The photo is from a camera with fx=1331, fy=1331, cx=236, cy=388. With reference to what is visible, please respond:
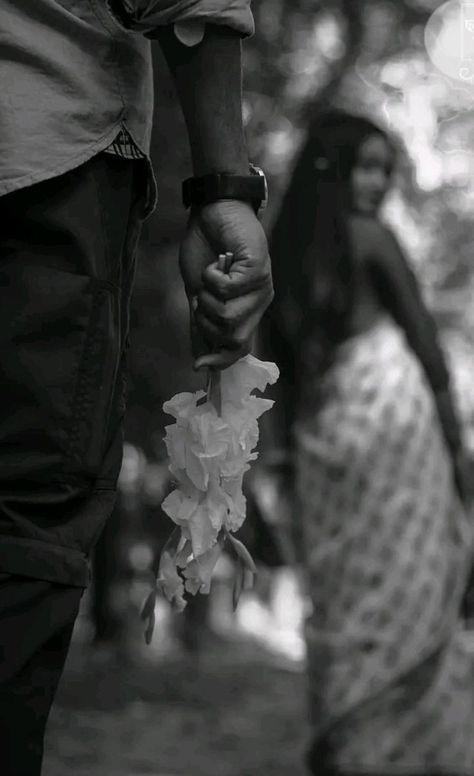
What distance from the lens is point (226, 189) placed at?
1.15 meters

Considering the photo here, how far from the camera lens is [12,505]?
1.02 meters

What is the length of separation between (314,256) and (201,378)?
1.38 feet

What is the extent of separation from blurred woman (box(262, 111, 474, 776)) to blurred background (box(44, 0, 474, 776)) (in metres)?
0.08

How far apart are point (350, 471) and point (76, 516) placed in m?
2.12

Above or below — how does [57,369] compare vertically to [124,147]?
below

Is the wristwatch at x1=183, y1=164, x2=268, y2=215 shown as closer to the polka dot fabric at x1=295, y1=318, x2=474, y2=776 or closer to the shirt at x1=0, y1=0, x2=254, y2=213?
the shirt at x1=0, y1=0, x2=254, y2=213

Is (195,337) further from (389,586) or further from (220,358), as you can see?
(389,586)

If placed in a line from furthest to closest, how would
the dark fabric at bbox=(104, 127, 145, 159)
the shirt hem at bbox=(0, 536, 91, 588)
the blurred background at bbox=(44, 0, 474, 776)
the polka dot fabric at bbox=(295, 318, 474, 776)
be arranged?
the blurred background at bbox=(44, 0, 474, 776), the polka dot fabric at bbox=(295, 318, 474, 776), the dark fabric at bbox=(104, 127, 145, 159), the shirt hem at bbox=(0, 536, 91, 588)

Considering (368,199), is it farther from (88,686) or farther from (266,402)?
(266,402)

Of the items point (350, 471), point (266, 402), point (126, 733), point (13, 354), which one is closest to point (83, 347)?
point (13, 354)

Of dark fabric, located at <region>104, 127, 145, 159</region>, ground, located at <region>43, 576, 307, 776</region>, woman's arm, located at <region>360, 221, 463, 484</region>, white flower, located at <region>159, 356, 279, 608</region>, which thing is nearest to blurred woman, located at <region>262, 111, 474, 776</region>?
woman's arm, located at <region>360, 221, 463, 484</region>

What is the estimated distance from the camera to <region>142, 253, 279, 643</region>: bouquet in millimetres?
1173

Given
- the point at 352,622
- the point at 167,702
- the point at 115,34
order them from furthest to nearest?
the point at 167,702
the point at 352,622
the point at 115,34

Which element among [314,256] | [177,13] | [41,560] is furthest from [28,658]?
[314,256]
